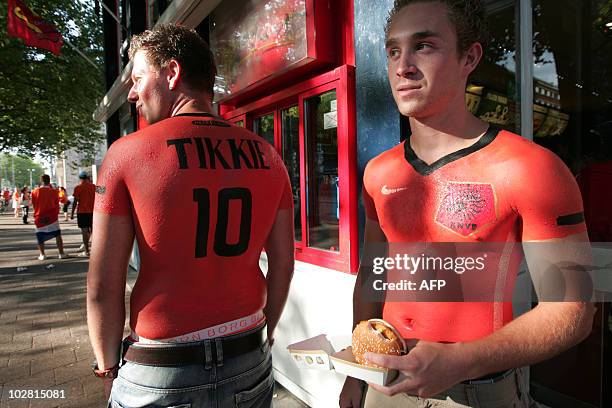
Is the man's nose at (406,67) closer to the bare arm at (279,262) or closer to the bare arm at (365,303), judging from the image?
the bare arm at (365,303)

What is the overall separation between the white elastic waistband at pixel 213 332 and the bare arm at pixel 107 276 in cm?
10

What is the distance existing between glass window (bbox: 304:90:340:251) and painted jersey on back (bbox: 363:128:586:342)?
202 cm

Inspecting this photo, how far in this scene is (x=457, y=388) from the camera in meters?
1.20

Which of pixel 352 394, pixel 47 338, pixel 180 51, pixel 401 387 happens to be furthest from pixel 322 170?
pixel 47 338

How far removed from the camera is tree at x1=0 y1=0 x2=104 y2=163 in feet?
46.6

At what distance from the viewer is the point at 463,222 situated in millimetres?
1149

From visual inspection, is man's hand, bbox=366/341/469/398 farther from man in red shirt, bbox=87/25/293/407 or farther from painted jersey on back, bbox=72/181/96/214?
painted jersey on back, bbox=72/181/96/214

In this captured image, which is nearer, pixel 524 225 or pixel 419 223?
pixel 524 225

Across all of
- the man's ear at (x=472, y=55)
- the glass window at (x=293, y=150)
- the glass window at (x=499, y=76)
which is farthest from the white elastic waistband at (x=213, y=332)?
the glass window at (x=293, y=150)

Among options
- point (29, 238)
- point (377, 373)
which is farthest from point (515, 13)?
point (29, 238)

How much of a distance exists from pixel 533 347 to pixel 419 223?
0.44 m

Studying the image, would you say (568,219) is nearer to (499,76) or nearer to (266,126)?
(499,76)

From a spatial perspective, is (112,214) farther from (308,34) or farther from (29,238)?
(29,238)

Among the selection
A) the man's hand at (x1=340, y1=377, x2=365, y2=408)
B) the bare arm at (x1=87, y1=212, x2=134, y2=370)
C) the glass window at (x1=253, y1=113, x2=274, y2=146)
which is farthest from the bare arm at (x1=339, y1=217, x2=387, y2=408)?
the glass window at (x1=253, y1=113, x2=274, y2=146)
